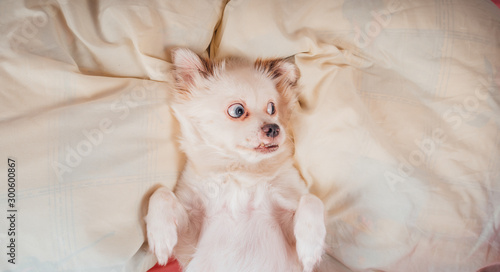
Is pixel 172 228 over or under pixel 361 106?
under

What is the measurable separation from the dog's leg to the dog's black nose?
63 cm

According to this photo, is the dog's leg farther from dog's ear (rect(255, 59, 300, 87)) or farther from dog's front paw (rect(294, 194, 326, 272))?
dog's ear (rect(255, 59, 300, 87))

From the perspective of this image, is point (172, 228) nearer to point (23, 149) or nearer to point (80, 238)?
point (80, 238)

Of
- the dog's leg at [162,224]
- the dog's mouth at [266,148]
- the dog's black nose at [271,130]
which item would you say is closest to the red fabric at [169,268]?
the dog's leg at [162,224]

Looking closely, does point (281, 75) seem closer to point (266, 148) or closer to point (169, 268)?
point (266, 148)

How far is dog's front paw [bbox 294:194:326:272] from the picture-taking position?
159 cm

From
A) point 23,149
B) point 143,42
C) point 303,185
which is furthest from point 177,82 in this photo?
point 303,185

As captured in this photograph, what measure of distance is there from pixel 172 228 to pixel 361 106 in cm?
121

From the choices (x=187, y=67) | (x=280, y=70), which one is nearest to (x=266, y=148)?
(x=280, y=70)

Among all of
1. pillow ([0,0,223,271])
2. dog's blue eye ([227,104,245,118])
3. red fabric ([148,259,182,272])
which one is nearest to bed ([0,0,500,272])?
pillow ([0,0,223,271])

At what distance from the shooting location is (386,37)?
1.73 m

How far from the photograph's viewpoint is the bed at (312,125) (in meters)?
1.59

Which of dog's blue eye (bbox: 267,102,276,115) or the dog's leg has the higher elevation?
dog's blue eye (bbox: 267,102,276,115)

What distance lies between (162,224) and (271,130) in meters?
0.74
